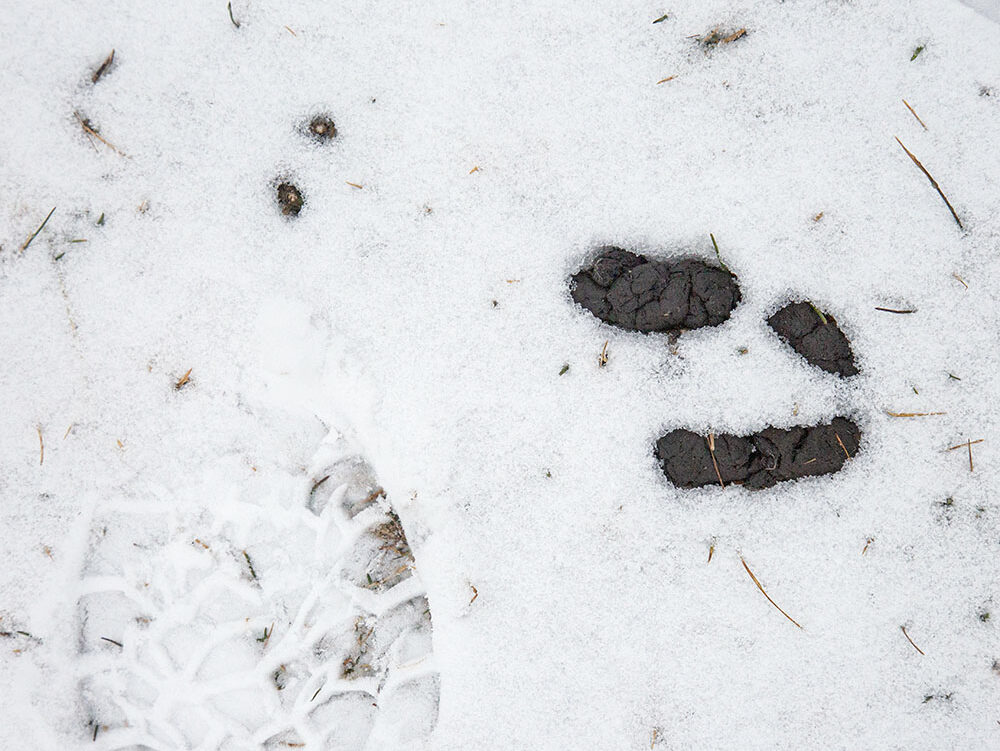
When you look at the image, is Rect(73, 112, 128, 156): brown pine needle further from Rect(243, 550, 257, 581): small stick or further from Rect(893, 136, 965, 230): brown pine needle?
Rect(893, 136, 965, 230): brown pine needle

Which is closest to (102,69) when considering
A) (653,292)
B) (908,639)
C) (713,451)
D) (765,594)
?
(653,292)

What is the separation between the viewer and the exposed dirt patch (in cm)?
190

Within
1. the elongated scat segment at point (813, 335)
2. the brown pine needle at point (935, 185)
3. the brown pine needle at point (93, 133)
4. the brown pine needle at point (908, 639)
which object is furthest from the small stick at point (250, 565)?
the brown pine needle at point (935, 185)

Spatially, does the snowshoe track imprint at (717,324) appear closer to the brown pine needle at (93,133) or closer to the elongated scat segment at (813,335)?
the elongated scat segment at (813,335)

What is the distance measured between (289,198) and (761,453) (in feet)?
5.53

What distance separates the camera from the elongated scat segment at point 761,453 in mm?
1876

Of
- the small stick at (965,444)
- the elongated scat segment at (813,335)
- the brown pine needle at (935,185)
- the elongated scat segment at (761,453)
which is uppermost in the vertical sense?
the brown pine needle at (935,185)

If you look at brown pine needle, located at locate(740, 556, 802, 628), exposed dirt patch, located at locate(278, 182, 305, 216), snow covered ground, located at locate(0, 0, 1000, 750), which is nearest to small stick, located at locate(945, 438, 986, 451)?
snow covered ground, located at locate(0, 0, 1000, 750)

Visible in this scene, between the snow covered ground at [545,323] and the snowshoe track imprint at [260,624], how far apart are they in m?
0.11

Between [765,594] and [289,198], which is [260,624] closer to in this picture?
[289,198]

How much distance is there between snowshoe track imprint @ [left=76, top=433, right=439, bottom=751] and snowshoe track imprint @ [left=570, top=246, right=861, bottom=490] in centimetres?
93

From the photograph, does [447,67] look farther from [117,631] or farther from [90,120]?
[117,631]

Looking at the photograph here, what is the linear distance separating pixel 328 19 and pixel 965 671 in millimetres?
2916

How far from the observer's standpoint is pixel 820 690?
195 centimetres
